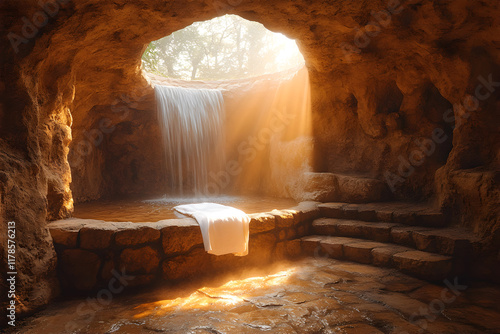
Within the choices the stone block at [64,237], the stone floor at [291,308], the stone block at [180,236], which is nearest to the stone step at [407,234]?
the stone floor at [291,308]

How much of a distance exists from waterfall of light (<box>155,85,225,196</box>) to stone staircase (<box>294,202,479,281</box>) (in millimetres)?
4241

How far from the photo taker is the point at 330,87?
6.00 metres

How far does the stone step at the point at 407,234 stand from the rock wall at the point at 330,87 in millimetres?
298

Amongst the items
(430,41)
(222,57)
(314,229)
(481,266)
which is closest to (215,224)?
(314,229)

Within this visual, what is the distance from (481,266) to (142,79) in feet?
19.7

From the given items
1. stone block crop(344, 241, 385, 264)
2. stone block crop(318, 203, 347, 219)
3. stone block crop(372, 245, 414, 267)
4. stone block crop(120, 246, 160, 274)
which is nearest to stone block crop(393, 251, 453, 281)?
stone block crop(372, 245, 414, 267)

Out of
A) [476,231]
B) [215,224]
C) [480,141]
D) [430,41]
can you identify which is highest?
[430,41]

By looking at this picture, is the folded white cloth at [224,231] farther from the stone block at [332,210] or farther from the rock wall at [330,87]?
the stone block at [332,210]

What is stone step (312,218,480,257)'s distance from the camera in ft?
11.2

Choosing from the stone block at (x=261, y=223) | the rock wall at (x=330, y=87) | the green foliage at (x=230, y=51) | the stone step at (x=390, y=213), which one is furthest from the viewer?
the green foliage at (x=230, y=51)

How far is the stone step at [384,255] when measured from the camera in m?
3.27

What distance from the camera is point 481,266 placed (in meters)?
3.38

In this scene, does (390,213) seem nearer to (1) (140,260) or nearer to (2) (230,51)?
(1) (140,260)

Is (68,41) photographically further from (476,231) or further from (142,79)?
(476,231)
